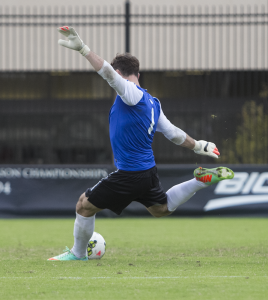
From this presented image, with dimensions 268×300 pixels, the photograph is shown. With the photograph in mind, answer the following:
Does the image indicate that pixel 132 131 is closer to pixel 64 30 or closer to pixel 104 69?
pixel 104 69

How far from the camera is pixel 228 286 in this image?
3.88 metres

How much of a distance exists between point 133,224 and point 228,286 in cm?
505

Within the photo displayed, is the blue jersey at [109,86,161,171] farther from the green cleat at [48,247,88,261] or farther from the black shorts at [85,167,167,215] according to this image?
the green cleat at [48,247,88,261]

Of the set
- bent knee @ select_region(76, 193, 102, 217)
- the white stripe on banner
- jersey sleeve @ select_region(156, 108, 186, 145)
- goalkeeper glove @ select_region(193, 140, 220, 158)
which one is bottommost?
the white stripe on banner

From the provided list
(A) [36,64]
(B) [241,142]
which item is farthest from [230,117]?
(A) [36,64]

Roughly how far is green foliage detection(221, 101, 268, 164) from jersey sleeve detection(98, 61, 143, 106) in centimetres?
656

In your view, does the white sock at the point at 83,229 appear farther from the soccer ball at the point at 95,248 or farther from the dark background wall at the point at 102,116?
the dark background wall at the point at 102,116

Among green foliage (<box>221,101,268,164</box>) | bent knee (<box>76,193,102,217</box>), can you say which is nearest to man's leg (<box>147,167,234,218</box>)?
bent knee (<box>76,193,102,217</box>)

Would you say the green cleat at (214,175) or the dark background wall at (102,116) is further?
the dark background wall at (102,116)

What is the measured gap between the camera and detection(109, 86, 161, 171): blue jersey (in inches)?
189

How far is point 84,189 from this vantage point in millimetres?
9648

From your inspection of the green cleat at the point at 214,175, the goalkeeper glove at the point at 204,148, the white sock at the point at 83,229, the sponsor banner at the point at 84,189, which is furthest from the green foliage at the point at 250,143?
the white sock at the point at 83,229

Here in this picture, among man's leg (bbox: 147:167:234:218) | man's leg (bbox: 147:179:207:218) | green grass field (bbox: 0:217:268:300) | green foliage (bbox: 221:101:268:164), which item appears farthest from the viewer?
green foliage (bbox: 221:101:268:164)

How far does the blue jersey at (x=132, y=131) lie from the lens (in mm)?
4793
